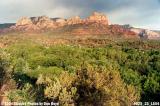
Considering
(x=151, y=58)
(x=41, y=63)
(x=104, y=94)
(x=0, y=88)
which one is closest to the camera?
(x=104, y=94)

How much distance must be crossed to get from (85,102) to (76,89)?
1.80 metres

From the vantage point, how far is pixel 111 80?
45.9m

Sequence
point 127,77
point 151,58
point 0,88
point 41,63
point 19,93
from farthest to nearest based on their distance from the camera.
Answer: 1. point 151,58
2. point 41,63
3. point 127,77
4. point 0,88
5. point 19,93

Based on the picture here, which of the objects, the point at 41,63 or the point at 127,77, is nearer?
the point at 127,77

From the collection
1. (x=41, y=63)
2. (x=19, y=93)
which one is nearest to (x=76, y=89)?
(x=19, y=93)

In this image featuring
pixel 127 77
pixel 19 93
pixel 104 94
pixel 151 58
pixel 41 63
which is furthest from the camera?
pixel 151 58

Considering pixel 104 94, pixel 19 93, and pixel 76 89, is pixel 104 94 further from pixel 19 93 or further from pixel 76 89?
pixel 19 93

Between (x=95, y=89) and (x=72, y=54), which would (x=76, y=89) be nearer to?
(x=95, y=89)

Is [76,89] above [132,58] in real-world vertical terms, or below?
above

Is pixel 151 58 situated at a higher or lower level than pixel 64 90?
lower

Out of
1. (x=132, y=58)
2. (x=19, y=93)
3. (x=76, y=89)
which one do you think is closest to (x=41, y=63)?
(x=132, y=58)

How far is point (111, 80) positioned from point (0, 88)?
2116 cm

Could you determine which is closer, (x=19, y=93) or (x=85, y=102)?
(x=85, y=102)

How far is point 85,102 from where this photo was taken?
44.6m
